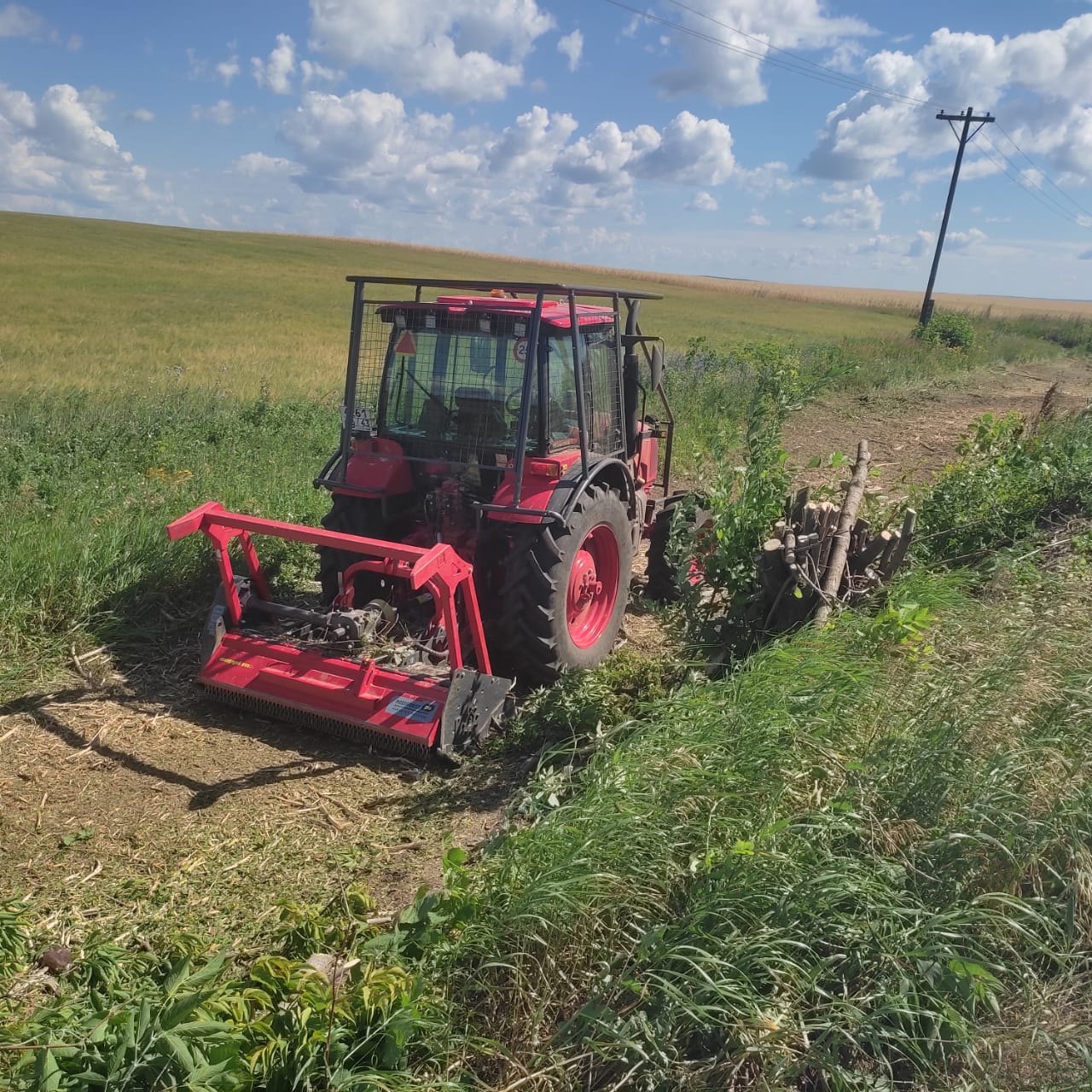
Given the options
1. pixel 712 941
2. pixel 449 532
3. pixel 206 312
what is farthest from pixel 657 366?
pixel 206 312

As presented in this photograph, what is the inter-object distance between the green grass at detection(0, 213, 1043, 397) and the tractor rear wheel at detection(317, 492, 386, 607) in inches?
323

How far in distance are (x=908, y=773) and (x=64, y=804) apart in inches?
127

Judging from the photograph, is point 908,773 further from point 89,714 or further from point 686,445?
point 686,445

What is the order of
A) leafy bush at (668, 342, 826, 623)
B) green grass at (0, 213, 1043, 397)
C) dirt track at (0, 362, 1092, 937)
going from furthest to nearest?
1. green grass at (0, 213, 1043, 397)
2. leafy bush at (668, 342, 826, 623)
3. dirt track at (0, 362, 1092, 937)

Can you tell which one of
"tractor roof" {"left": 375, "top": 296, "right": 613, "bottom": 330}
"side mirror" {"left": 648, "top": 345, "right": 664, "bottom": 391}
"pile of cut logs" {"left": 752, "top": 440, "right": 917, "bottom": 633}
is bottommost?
"pile of cut logs" {"left": 752, "top": 440, "right": 917, "bottom": 633}

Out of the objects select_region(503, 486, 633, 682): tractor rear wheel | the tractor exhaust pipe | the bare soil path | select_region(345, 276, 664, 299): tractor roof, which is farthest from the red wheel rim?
the bare soil path

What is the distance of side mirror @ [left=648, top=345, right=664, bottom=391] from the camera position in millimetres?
5367

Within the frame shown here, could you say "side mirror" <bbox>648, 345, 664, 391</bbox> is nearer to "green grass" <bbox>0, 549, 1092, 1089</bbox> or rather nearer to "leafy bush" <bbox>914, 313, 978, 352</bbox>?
"green grass" <bbox>0, 549, 1092, 1089</bbox>

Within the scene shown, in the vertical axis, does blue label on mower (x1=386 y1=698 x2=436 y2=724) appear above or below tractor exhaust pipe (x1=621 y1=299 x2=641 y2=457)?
below

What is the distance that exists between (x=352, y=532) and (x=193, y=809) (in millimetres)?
1699

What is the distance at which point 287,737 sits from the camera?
13.8 ft

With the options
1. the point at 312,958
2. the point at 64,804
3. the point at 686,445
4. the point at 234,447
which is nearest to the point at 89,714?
the point at 64,804

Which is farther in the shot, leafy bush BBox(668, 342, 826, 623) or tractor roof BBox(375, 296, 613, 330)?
leafy bush BBox(668, 342, 826, 623)

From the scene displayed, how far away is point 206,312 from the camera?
2464 centimetres
